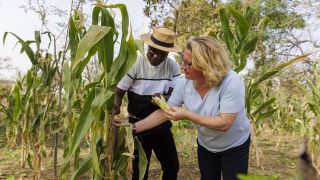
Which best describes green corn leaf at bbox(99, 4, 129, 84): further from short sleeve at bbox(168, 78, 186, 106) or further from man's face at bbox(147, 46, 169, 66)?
man's face at bbox(147, 46, 169, 66)

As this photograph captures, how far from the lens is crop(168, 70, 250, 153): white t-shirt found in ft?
6.16

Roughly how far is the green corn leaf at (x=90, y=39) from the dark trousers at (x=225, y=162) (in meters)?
0.92

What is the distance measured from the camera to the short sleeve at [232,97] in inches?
73.1

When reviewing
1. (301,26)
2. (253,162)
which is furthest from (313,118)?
(301,26)

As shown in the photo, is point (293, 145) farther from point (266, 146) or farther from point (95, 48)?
point (95, 48)

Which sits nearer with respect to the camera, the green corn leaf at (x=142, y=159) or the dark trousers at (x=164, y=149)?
the green corn leaf at (x=142, y=159)

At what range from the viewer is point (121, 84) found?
105 inches

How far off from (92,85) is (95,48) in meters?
0.20

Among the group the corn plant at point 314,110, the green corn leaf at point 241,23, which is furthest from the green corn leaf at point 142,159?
the corn plant at point 314,110

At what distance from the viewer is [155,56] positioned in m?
2.45

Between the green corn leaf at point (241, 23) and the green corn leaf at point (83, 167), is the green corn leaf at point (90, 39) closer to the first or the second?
the green corn leaf at point (83, 167)

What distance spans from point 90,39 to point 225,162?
1.00 m

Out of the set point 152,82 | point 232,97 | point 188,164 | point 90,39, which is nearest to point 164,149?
point 152,82

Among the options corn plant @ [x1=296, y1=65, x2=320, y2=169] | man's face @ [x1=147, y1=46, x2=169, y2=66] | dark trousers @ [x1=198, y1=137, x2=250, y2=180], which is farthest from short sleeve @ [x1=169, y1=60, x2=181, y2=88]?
corn plant @ [x1=296, y1=65, x2=320, y2=169]
